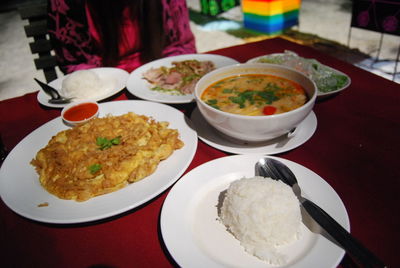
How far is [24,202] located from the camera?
1.20 m

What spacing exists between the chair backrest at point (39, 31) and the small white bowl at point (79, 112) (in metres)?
1.41

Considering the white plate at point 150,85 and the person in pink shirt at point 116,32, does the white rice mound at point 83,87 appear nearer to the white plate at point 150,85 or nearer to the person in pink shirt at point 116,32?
the white plate at point 150,85

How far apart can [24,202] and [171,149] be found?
2.21 feet

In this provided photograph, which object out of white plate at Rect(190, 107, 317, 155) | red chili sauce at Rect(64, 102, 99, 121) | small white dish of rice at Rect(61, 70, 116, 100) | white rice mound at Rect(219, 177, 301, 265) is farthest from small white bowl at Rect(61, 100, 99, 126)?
white rice mound at Rect(219, 177, 301, 265)

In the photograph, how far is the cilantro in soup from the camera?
1.51 meters

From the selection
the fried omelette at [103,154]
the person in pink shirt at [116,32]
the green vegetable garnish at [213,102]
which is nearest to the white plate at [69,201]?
the fried omelette at [103,154]

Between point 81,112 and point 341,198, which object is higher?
point 81,112

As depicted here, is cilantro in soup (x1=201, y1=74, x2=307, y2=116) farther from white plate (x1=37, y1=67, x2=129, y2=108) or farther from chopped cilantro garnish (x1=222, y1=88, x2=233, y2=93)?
white plate (x1=37, y1=67, x2=129, y2=108)

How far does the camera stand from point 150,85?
87.2 inches

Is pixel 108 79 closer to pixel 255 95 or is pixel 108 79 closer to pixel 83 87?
pixel 83 87

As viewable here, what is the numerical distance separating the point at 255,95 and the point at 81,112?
43.9 inches

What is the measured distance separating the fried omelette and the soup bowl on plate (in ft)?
0.80

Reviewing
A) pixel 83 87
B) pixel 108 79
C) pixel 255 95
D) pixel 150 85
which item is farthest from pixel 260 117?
pixel 108 79

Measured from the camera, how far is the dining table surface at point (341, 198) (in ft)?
3.47
